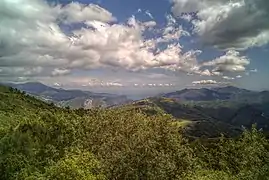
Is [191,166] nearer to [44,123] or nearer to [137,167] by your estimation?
[137,167]

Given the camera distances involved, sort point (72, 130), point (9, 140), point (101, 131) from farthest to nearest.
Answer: point (9, 140) → point (72, 130) → point (101, 131)

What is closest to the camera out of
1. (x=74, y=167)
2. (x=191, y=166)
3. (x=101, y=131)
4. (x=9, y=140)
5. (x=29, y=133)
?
(x=74, y=167)

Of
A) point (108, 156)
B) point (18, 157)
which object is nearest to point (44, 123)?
point (18, 157)

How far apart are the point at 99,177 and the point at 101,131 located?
739 inches

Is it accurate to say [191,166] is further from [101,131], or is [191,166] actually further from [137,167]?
[101,131]

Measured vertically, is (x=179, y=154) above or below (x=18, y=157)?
above

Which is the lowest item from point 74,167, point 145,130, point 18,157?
point 18,157

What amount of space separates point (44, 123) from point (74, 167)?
270ft

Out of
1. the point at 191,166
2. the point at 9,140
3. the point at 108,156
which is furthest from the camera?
the point at 9,140

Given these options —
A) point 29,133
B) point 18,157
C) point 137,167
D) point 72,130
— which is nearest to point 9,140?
point 29,133

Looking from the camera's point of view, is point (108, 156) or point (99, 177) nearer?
point (99, 177)

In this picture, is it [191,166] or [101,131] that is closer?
[191,166]

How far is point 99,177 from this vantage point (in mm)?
64312

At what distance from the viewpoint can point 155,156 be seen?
208ft
